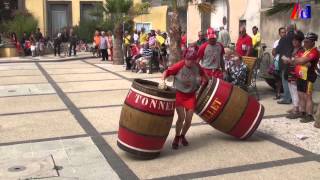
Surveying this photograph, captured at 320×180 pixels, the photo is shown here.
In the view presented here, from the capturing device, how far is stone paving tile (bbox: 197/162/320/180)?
5.48m

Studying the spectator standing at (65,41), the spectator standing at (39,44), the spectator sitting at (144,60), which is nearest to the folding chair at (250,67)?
the spectator sitting at (144,60)

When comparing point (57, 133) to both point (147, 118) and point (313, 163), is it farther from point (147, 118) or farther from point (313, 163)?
point (313, 163)

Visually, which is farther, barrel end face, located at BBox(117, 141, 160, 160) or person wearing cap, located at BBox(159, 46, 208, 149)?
person wearing cap, located at BBox(159, 46, 208, 149)

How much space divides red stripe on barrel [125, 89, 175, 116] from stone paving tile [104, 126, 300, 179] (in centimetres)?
66

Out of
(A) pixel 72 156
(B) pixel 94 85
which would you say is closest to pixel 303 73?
(A) pixel 72 156

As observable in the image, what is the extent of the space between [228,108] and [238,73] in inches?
129

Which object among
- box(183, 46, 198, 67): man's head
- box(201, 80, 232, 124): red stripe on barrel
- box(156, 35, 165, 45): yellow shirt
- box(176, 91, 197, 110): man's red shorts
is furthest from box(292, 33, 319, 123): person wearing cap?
box(156, 35, 165, 45): yellow shirt

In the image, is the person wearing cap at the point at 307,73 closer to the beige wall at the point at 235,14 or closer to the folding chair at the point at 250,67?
the folding chair at the point at 250,67

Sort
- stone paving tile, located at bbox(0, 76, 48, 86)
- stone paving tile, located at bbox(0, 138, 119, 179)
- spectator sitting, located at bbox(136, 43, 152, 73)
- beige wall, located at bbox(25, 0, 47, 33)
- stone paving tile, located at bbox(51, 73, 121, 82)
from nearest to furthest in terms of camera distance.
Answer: stone paving tile, located at bbox(0, 138, 119, 179) < stone paving tile, located at bbox(0, 76, 48, 86) < stone paving tile, located at bbox(51, 73, 121, 82) < spectator sitting, located at bbox(136, 43, 152, 73) < beige wall, located at bbox(25, 0, 47, 33)

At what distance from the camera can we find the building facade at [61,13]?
111ft

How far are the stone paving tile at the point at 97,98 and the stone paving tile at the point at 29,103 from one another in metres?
0.37

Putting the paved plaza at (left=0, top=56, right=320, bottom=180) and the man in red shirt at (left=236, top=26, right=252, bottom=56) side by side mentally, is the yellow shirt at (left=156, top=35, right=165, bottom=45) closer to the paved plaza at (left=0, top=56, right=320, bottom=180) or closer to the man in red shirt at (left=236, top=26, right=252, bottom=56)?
the man in red shirt at (left=236, top=26, right=252, bottom=56)

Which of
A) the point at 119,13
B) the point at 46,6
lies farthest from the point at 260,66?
the point at 46,6

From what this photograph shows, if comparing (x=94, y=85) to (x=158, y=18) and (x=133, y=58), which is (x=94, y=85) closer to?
(x=133, y=58)
